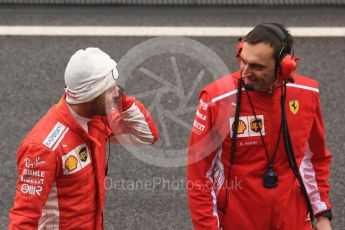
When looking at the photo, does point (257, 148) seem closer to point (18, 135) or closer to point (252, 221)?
point (252, 221)

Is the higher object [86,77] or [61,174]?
[86,77]

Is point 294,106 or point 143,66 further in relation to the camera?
point 143,66

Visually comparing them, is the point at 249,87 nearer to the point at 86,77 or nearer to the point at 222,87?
the point at 222,87

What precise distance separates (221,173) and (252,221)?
1.03ft

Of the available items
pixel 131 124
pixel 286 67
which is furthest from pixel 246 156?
pixel 131 124

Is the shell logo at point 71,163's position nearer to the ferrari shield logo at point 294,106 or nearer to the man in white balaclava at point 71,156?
the man in white balaclava at point 71,156

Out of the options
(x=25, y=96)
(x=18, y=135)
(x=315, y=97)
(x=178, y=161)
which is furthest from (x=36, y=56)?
(x=315, y=97)

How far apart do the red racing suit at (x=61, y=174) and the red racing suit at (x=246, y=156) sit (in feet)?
1.64

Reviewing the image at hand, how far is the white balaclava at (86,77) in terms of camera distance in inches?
140

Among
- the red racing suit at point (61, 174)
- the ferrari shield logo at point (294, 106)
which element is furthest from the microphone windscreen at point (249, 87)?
the red racing suit at point (61, 174)

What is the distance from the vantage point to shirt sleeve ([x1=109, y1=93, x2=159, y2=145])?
158 inches

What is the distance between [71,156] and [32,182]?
9.4 inches

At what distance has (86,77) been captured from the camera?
3557mm

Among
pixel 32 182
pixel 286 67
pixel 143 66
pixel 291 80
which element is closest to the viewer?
pixel 32 182
